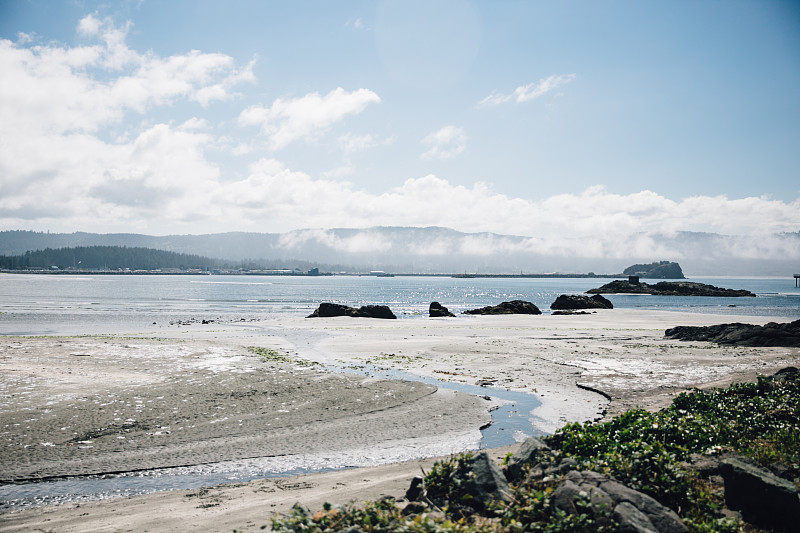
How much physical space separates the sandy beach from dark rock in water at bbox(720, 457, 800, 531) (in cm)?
471

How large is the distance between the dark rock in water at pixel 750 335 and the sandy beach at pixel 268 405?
220cm

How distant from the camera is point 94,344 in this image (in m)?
28.6

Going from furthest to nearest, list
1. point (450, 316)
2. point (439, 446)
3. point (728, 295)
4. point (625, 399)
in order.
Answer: point (728, 295), point (450, 316), point (625, 399), point (439, 446)

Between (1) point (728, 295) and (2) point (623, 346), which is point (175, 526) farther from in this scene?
(1) point (728, 295)

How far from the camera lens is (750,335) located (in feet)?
105

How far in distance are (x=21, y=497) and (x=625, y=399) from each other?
15781mm

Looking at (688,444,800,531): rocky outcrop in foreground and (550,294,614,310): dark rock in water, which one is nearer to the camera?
(688,444,800,531): rocky outcrop in foreground

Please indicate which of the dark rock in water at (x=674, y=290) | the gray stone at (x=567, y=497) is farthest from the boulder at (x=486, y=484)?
the dark rock in water at (x=674, y=290)

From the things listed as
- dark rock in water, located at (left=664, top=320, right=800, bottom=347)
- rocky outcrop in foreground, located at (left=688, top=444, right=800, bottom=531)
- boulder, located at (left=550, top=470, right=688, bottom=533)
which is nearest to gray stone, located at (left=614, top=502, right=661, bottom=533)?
boulder, located at (left=550, top=470, right=688, bottom=533)

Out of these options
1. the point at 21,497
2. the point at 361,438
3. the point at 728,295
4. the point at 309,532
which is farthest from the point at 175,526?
the point at 728,295

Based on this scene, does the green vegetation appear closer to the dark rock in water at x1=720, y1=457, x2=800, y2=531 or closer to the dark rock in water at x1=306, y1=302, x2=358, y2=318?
the dark rock in water at x1=720, y1=457, x2=800, y2=531

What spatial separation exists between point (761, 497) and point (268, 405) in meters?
12.2

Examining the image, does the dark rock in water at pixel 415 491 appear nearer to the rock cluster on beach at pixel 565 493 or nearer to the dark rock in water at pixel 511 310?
the rock cluster on beach at pixel 565 493

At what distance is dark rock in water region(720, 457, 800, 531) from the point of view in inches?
257
